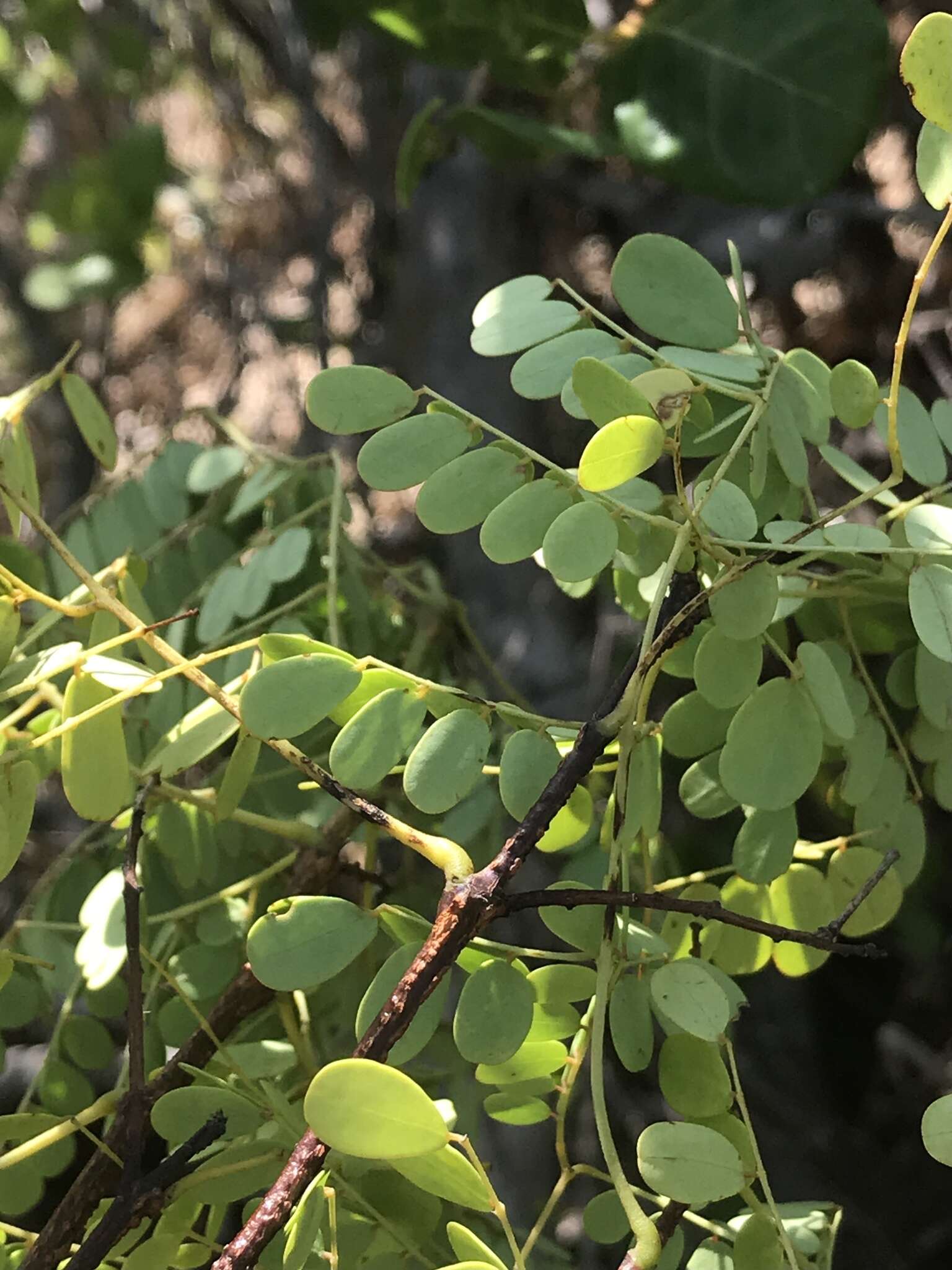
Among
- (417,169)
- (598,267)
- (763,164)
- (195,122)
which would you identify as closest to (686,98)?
(763,164)

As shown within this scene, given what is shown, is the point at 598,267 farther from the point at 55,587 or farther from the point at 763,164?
the point at 55,587

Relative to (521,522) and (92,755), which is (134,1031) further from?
(521,522)

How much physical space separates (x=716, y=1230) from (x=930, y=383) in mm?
591

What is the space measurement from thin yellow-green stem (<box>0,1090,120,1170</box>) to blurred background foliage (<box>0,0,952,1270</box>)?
1.21 ft

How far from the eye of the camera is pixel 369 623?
517mm

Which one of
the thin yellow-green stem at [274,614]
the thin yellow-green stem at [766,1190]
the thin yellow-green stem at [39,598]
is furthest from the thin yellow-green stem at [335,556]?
the thin yellow-green stem at [766,1190]

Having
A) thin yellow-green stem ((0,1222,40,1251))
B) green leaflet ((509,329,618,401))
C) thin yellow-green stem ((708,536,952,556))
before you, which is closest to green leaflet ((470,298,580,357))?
green leaflet ((509,329,618,401))

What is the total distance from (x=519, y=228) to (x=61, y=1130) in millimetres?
804

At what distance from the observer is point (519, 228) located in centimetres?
92

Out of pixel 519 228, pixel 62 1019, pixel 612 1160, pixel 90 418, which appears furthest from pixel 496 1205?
pixel 519 228

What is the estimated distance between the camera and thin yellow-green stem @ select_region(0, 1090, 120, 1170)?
1.06 ft

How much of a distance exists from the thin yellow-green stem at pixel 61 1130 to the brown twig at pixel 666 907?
163mm

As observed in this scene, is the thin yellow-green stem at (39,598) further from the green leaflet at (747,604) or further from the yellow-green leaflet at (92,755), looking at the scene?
the green leaflet at (747,604)

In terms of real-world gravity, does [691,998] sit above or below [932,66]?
below
